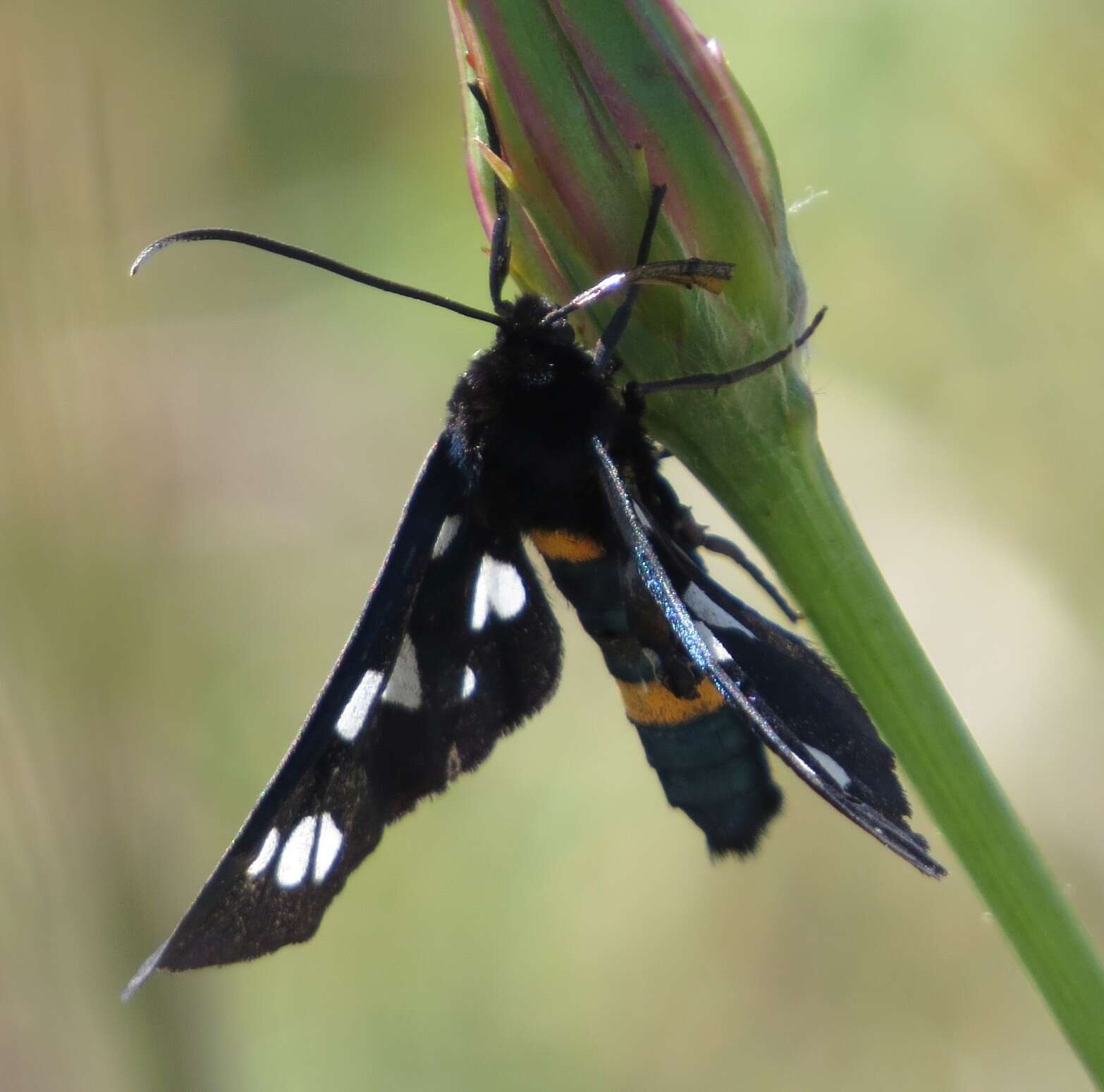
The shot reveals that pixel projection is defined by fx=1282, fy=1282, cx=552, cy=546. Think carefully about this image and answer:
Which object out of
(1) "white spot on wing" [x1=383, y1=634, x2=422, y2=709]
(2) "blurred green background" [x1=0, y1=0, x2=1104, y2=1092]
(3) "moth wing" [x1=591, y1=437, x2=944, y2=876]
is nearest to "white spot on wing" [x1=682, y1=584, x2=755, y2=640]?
(3) "moth wing" [x1=591, y1=437, x2=944, y2=876]

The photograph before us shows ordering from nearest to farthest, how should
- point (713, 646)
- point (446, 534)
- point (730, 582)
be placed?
point (713, 646) → point (446, 534) → point (730, 582)

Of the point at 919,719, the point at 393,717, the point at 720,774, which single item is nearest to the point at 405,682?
the point at 393,717

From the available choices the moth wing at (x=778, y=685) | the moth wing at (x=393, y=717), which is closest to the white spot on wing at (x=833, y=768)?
the moth wing at (x=778, y=685)

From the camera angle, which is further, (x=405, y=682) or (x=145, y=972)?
(x=405, y=682)

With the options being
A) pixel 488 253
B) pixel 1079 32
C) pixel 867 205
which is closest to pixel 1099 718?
pixel 867 205

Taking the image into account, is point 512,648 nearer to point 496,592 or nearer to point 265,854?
point 496,592

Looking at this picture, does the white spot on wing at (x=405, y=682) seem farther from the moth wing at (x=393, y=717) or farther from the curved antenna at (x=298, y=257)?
the curved antenna at (x=298, y=257)
